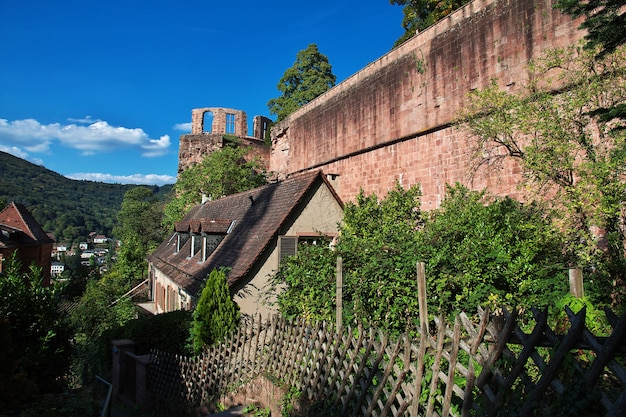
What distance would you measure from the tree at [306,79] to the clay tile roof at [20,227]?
2345cm

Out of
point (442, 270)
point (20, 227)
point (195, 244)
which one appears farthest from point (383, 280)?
point (20, 227)

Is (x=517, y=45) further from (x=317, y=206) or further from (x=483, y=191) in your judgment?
(x=317, y=206)

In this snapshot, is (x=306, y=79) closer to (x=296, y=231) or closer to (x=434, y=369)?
(x=296, y=231)

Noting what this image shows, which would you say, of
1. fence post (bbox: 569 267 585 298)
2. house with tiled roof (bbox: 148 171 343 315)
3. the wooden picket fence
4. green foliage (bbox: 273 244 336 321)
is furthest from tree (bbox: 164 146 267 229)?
fence post (bbox: 569 267 585 298)

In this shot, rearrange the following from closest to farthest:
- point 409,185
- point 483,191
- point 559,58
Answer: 1. point 559,58
2. point 483,191
3. point 409,185

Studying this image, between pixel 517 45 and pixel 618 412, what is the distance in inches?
468

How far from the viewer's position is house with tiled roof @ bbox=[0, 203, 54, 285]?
3288 centimetres

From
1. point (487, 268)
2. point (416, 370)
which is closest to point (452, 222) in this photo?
point (487, 268)

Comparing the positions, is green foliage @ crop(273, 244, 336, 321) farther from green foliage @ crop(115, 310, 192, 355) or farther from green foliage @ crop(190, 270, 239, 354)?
green foliage @ crop(115, 310, 192, 355)

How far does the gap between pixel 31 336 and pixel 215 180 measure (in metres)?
20.7

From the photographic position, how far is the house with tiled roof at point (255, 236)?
37.8 feet

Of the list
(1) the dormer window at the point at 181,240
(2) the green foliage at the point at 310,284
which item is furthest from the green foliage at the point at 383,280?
(1) the dormer window at the point at 181,240

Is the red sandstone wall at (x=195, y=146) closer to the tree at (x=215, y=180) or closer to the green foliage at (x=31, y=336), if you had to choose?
the tree at (x=215, y=180)

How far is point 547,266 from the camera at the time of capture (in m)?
8.52
